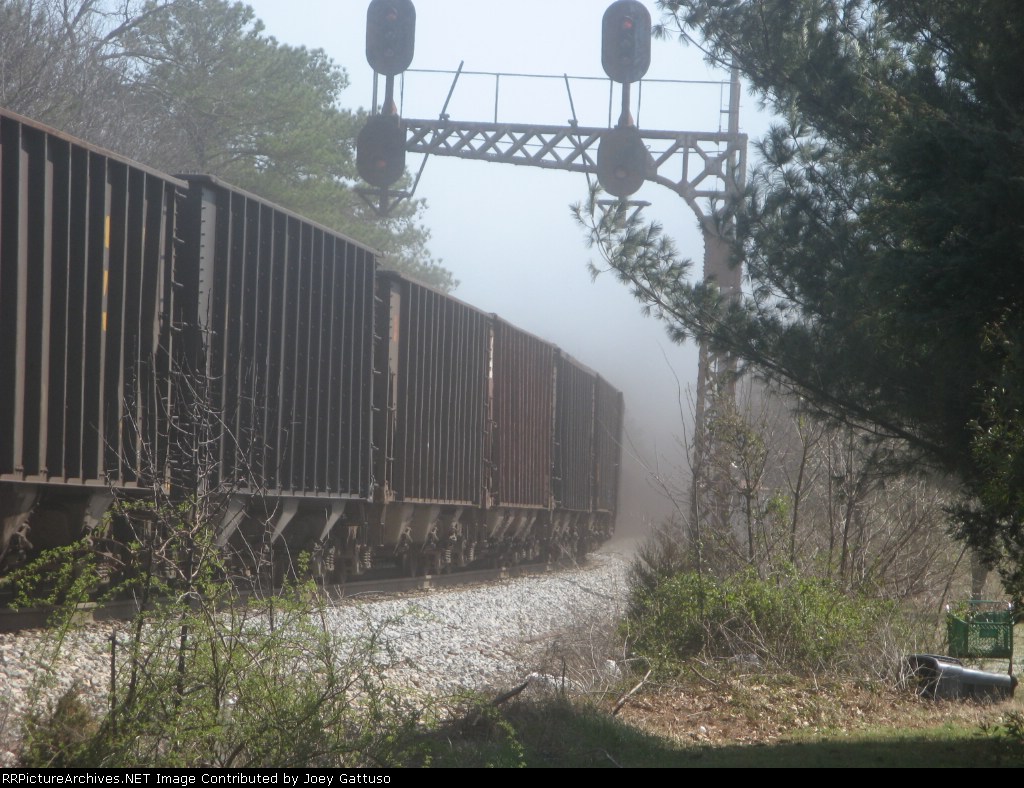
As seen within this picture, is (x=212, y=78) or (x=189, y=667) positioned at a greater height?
(x=212, y=78)

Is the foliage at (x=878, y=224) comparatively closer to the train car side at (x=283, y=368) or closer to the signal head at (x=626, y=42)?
the train car side at (x=283, y=368)

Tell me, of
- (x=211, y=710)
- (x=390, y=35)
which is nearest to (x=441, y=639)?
(x=211, y=710)

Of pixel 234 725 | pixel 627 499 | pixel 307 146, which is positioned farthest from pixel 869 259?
pixel 627 499

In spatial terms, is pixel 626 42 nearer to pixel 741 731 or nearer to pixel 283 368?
pixel 283 368

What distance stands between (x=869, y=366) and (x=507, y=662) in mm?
3848

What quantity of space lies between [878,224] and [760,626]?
14.1 feet

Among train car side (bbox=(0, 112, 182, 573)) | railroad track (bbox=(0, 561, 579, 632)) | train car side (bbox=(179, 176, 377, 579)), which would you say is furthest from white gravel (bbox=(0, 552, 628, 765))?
train car side (bbox=(179, 176, 377, 579))

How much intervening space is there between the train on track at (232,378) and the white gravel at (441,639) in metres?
0.77

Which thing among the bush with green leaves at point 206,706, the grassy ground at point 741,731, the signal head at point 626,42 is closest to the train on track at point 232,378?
the bush with green leaves at point 206,706

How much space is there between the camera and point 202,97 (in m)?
28.9

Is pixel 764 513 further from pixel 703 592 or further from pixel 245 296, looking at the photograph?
pixel 245 296

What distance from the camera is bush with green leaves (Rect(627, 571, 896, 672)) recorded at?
30.4 feet

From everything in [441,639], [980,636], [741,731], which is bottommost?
[741,731]

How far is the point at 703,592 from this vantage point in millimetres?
9719
